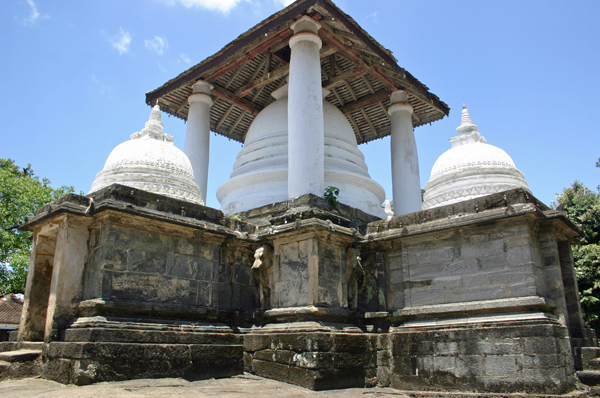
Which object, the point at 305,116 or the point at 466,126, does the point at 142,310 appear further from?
the point at 466,126

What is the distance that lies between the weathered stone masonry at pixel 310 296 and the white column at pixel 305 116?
899 millimetres

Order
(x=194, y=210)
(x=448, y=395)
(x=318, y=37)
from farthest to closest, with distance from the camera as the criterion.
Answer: (x=318, y=37) < (x=194, y=210) < (x=448, y=395)

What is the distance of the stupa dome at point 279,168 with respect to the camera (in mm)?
12180

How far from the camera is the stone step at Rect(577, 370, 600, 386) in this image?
25.0 ft

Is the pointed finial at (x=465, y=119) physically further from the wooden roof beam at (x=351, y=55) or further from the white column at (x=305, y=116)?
the white column at (x=305, y=116)

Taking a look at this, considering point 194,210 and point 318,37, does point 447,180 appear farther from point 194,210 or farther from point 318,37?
point 194,210

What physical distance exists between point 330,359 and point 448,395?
6.42ft

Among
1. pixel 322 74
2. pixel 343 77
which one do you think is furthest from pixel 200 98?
pixel 343 77

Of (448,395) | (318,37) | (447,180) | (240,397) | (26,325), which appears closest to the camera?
(240,397)

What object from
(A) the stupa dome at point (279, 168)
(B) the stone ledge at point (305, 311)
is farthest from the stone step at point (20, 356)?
(A) the stupa dome at point (279, 168)

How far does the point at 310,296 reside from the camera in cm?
836

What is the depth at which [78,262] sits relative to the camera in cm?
772

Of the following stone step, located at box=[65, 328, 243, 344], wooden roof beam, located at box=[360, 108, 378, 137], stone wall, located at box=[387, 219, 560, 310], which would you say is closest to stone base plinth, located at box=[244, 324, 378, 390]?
stone step, located at box=[65, 328, 243, 344]

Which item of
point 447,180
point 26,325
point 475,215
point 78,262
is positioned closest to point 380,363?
point 475,215
